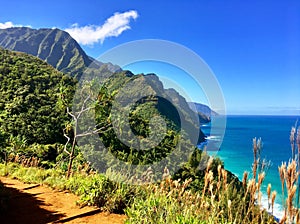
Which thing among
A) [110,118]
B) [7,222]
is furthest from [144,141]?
[7,222]

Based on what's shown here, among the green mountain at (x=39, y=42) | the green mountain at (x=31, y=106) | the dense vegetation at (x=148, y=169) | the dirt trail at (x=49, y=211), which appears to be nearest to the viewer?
the dense vegetation at (x=148, y=169)

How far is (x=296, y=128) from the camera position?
1882 mm

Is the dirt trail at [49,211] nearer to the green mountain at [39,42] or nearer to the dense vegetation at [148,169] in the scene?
the dense vegetation at [148,169]

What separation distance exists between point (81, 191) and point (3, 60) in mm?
33719

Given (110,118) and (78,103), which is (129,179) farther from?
(78,103)

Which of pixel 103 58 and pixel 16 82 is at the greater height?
pixel 16 82

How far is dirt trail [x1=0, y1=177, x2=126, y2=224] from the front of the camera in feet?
12.3

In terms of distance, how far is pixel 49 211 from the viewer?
4.11 m

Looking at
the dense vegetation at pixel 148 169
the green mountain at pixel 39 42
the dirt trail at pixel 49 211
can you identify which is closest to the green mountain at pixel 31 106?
the dense vegetation at pixel 148 169

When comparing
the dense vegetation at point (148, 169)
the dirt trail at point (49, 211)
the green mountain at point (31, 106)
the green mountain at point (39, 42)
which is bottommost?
the dirt trail at point (49, 211)

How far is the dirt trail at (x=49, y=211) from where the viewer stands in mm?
3749

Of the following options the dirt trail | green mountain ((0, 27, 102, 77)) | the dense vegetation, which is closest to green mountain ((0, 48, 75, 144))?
the dense vegetation

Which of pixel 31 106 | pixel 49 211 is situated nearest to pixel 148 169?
pixel 49 211

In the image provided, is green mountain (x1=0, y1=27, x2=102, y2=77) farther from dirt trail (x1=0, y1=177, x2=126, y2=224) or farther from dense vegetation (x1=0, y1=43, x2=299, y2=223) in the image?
dirt trail (x1=0, y1=177, x2=126, y2=224)
